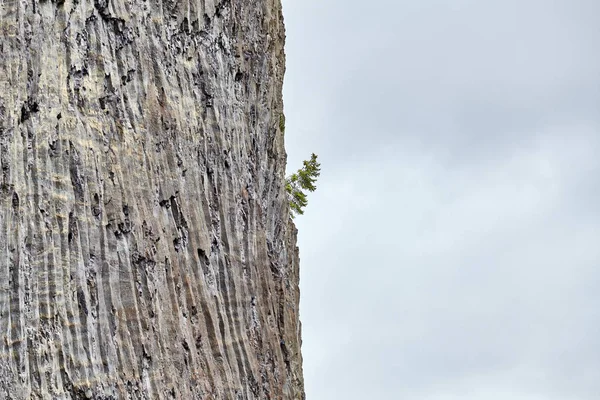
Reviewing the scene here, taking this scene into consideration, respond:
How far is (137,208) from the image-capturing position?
14.2 m

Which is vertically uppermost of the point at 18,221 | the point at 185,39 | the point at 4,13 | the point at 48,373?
the point at 185,39

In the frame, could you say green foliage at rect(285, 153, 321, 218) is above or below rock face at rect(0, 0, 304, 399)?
above

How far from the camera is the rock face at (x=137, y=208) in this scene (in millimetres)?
12109

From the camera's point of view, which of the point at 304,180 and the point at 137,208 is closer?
the point at 137,208

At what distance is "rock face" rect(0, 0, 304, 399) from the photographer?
12109mm

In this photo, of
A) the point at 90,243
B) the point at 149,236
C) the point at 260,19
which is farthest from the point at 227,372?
the point at 260,19

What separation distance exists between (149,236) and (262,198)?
5.22 meters

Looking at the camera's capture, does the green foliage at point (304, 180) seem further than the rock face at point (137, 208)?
Yes

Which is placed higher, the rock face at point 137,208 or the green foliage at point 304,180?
the green foliage at point 304,180

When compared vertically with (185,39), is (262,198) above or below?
below

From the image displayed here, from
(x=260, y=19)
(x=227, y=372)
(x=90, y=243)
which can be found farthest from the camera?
(x=260, y=19)

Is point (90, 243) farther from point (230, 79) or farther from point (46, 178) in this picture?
point (230, 79)

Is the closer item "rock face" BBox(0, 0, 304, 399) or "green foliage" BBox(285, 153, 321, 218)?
"rock face" BBox(0, 0, 304, 399)

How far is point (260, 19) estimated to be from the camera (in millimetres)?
20656
